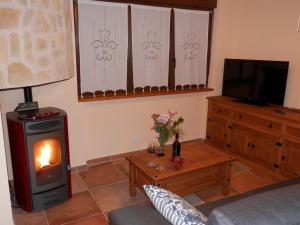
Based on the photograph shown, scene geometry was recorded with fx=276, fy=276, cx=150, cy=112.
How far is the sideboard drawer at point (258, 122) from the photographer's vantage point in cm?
334

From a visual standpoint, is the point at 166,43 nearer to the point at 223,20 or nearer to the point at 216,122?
the point at 223,20

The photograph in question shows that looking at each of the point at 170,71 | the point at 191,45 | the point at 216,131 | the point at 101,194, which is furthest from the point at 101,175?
the point at 191,45

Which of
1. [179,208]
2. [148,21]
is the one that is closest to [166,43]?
[148,21]

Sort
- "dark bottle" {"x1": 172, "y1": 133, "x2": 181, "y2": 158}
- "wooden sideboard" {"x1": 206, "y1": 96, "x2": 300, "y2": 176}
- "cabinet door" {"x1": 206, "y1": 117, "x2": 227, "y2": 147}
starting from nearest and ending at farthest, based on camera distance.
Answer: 1. "dark bottle" {"x1": 172, "y1": 133, "x2": 181, "y2": 158}
2. "wooden sideboard" {"x1": 206, "y1": 96, "x2": 300, "y2": 176}
3. "cabinet door" {"x1": 206, "y1": 117, "x2": 227, "y2": 147}

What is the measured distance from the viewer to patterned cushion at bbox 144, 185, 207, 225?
133cm

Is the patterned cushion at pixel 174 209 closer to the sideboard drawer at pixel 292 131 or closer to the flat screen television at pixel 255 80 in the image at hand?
the sideboard drawer at pixel 292 131

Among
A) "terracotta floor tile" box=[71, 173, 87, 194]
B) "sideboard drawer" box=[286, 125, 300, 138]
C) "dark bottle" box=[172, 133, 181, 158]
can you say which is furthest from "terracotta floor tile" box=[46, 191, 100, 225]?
"sideboard drawer" box=[286, 125, 300, 138]

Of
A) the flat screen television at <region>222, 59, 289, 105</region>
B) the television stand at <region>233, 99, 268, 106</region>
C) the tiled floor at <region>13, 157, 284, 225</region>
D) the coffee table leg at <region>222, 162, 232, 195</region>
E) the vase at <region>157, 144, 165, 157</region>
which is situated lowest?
the tiled floor at <region>13, 157, 284, 225</region>

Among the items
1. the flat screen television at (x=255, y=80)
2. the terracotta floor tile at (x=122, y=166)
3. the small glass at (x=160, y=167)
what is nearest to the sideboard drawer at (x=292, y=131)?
the flat screen television at (x=255, y=80)

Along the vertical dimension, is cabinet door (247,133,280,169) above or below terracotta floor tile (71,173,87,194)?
above

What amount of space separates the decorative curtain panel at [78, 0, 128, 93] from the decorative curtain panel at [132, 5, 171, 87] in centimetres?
16

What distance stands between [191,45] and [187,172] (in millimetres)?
2213

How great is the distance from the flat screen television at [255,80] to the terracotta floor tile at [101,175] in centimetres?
203

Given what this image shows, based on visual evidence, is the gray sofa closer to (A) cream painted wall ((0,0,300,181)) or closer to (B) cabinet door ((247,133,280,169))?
(B) cabinet door ((247,133,280,169))
